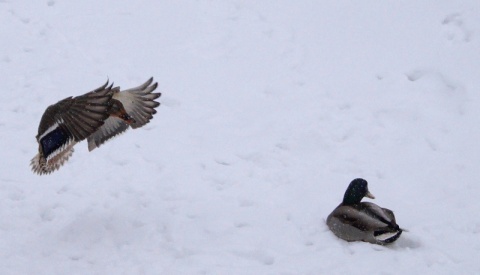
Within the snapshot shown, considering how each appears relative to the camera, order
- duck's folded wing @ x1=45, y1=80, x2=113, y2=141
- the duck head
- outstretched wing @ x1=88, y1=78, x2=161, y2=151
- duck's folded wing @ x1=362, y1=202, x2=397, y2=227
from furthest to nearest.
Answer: outstretched wing @ x1=88, y1=78, x2=161, y2=151
the duck head
duck's folded wing @ x1=362, y1=202, x2=397, y2=227
duck's folded wing @ x1=45, y1=80, x2=113, y2=141

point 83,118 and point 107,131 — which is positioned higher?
point 83,118

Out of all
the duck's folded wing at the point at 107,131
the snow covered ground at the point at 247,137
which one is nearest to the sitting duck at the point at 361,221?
the snow covered ground at the point at 247,137

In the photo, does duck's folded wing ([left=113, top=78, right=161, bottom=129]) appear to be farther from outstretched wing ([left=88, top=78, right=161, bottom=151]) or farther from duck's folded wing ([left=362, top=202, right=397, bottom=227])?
duck's folded wing ([left=362, top=202, right=397, bottom=227])

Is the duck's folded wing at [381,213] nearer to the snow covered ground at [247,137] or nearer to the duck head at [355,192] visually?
the duck head at [355,192]

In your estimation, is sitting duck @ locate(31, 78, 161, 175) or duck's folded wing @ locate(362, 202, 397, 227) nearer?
sitting duck @ locate(31, 78, 161, 175)

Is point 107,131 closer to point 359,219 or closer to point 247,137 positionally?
point 247,137

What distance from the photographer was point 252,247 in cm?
622

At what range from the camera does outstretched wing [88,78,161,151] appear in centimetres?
692

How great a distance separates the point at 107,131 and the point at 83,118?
967 millimetres

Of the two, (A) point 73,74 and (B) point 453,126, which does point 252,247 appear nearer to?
(B) point 453,126

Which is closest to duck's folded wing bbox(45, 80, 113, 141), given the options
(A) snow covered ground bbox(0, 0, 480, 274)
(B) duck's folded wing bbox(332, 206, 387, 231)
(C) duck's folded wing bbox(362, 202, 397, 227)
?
(A) snow covered ground bbox(0, 0, 480, 274)

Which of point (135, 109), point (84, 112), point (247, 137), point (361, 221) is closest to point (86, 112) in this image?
point (84, 112)

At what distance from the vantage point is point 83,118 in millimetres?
6121

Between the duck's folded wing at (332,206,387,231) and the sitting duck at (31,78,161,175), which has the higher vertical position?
the sitting duck at (31,78,161,175)
